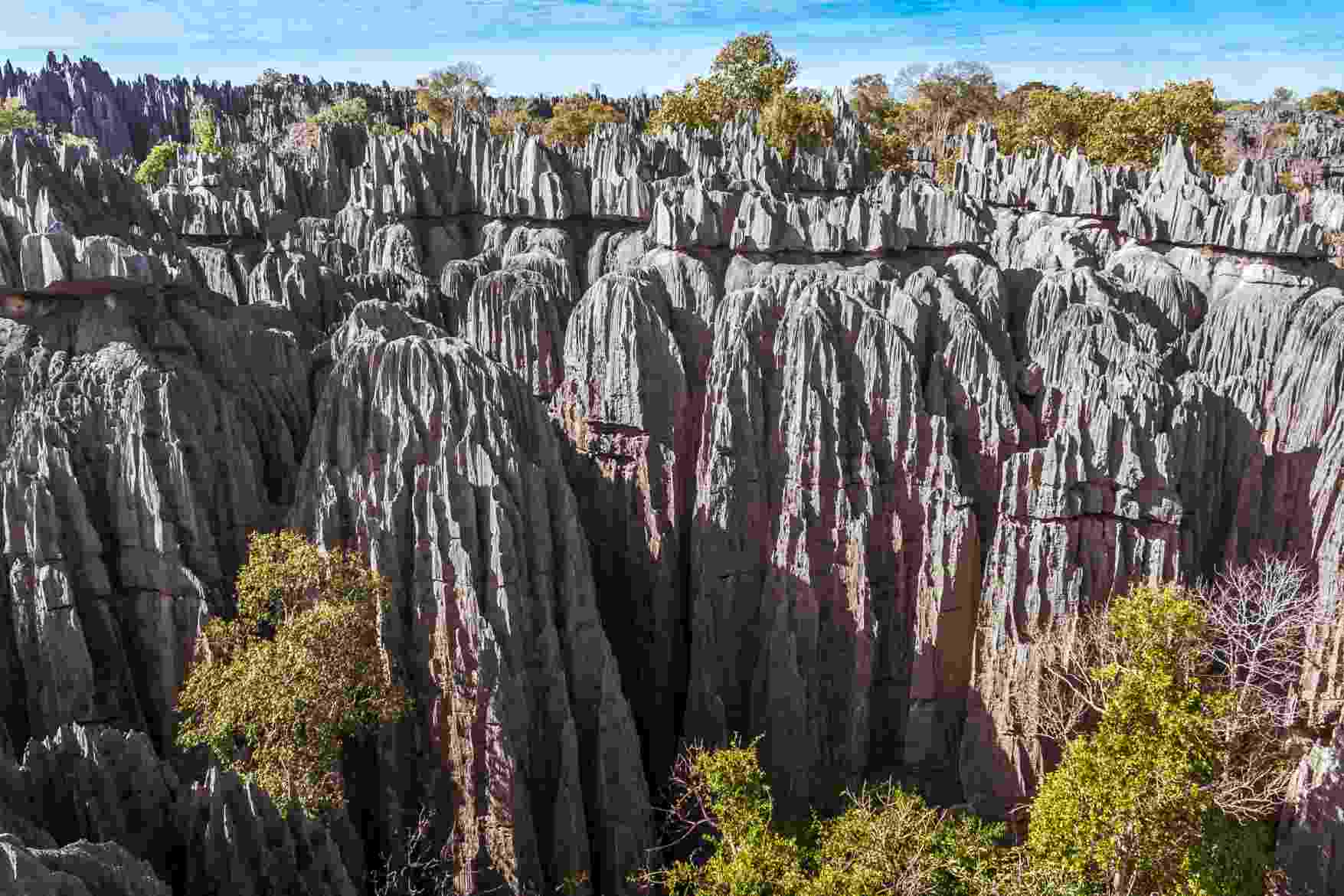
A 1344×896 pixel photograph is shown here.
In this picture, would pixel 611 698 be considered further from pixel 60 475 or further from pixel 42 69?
pixel 42 69

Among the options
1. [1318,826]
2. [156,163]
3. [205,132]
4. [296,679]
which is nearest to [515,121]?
[205,132]

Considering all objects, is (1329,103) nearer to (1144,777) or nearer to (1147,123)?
(1147,123)

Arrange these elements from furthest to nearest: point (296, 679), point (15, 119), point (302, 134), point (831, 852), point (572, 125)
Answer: point (302, 134), point (15, 119), point (572, 125), point (831, 852), point (296, 679)

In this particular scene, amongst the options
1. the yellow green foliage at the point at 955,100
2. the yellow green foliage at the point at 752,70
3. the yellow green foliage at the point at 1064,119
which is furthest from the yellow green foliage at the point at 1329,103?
the yellow green foliage at the point at 752,70

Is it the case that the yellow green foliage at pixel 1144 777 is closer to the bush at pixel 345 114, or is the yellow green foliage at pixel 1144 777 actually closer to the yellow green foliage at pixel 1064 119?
the yellow green foliage at pixel 1064 119

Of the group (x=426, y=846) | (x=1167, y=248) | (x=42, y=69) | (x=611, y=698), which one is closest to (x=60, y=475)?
(x=426, y=846)
